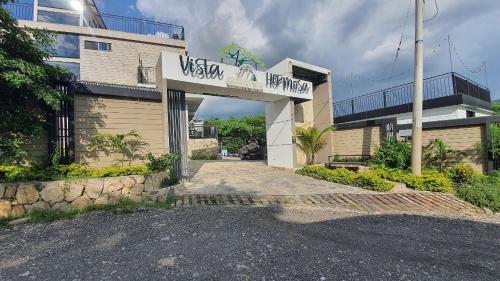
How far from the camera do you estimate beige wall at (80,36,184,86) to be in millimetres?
17875

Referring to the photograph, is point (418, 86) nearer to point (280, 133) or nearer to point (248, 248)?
point (280, 133)

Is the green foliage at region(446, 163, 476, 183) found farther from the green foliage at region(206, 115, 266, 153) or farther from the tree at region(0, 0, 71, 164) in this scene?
Result: the green foliage at region(206, 115, 266, 153)

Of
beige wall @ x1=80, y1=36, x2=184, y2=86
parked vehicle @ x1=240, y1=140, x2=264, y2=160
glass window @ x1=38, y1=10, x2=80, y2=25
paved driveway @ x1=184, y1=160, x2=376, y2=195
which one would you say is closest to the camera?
paved driveway @ x1=184, y1=160, x2=376, y2=195

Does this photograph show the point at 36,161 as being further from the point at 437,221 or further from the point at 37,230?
the point at 437,221

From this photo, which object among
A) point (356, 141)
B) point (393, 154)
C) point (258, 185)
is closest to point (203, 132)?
point (356, 141)

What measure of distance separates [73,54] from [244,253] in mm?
19693

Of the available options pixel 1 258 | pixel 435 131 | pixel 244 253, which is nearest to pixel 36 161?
pixel 1 258

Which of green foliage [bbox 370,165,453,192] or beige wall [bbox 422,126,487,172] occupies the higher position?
beige wall [bbox 422,126,487,172]

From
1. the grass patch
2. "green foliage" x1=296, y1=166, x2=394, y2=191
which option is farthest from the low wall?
the grass patch

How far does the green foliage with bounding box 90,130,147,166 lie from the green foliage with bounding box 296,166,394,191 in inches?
254

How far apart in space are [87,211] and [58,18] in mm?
18769

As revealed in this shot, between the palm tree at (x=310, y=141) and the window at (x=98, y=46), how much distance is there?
14305 mm

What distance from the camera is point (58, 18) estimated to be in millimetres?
18469

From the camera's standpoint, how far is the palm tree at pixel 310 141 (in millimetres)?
13812
